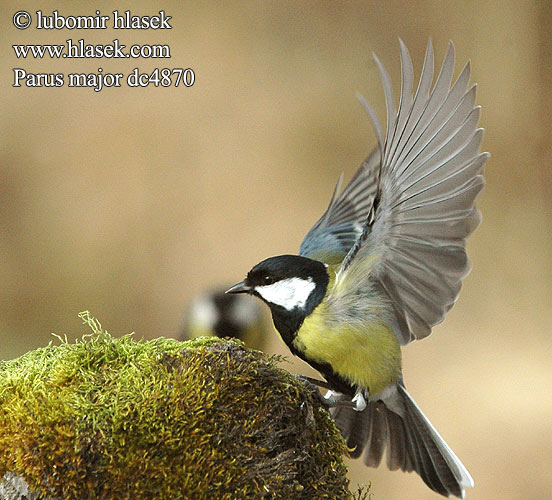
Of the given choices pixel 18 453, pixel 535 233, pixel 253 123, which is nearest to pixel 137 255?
pixel 253 123

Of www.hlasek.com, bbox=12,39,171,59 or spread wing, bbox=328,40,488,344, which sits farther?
→ www.hlasek.com, bbox=12,39,171,59

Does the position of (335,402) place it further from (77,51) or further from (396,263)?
(77,51)

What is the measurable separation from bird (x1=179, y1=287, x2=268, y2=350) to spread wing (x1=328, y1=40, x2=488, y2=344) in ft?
0.78

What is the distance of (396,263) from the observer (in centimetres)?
104

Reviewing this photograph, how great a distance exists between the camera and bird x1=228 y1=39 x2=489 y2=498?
1.00 meters

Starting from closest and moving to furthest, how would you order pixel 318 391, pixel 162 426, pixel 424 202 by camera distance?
pixel 162 426, pixel 318 391, pixel 424 202

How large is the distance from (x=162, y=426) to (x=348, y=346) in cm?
39

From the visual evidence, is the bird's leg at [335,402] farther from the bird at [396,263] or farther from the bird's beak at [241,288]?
the bird's beak at [241,288]

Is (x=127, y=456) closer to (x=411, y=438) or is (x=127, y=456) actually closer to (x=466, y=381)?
(x=411, y=438)

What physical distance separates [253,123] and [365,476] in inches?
54.1

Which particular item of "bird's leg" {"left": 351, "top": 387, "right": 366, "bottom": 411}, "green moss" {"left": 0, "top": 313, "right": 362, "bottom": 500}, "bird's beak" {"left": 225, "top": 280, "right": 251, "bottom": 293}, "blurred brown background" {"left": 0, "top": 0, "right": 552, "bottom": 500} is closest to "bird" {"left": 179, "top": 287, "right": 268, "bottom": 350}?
"bird's beak" {"left": 225, "top": 280, "right": 251, "bottom": 293}

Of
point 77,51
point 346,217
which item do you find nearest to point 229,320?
→ point 346,217

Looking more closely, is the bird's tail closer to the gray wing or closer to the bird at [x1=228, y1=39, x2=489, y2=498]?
the bird at [x1=228, y1=39, x2=489, y2=498]

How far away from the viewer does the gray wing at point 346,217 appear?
1351 millimetres
